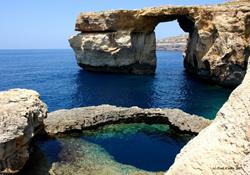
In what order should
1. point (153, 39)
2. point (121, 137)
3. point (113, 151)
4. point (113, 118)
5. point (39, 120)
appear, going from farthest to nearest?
point (153, 39) < point (113, 118) < point (121, 137) < point (113, 151) < point (39, 120)

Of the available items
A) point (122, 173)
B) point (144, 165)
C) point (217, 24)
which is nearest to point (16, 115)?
point (122, 173)

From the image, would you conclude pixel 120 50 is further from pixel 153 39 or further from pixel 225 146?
pixel 225 146

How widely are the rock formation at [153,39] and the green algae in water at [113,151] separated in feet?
86.5

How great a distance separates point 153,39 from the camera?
264 feet

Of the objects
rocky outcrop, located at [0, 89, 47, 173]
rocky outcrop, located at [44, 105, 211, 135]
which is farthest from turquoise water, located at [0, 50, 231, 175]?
rocky outcrop, located at [0, 89, 47, 173]

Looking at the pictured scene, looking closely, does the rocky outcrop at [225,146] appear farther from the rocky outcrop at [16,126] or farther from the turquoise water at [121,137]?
the turquoise water at [121,137]

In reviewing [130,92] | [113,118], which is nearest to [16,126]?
[113,118]

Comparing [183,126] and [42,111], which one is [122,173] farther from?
[183,126]

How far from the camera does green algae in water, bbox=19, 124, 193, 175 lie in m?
26.3

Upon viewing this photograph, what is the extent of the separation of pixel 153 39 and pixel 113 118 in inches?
1782

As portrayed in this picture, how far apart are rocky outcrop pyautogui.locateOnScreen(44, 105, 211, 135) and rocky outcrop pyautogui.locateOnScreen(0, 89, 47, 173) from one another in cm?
896

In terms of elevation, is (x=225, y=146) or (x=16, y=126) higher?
(x=225, y=146)

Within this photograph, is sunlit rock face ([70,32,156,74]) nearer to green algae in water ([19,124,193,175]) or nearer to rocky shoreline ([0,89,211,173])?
rocky shoreline ([0,89,211,173])

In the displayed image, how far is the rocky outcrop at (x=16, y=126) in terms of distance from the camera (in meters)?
21.8
